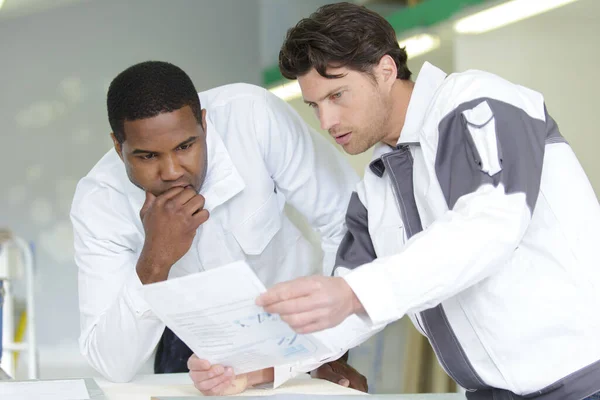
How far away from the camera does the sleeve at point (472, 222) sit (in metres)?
0.87

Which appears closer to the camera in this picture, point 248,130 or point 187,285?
point 187,285

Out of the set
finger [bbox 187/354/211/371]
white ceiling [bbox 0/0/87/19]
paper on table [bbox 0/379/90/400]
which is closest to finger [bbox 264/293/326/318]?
finger [bbox 187/354/211/371]

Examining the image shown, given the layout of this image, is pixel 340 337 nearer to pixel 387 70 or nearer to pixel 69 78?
pixel 387 70

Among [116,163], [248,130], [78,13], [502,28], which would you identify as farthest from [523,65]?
[78,13]

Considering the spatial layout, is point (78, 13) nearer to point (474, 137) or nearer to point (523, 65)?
point (523, 65)

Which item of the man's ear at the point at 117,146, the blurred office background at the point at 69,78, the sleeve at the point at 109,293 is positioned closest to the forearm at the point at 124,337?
the sleeve at the point at 109,293

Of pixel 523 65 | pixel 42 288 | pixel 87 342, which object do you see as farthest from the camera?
pixel 42 288

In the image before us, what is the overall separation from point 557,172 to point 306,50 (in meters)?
0.45

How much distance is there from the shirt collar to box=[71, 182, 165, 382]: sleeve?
0.58 m

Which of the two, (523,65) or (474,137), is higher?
(523,65)

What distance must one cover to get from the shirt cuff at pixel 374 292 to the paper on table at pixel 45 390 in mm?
457

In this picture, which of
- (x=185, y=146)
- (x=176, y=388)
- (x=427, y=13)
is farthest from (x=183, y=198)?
(x=427, y=13)

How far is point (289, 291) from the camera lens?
0.83m

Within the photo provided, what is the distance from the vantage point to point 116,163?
5.36 feet
